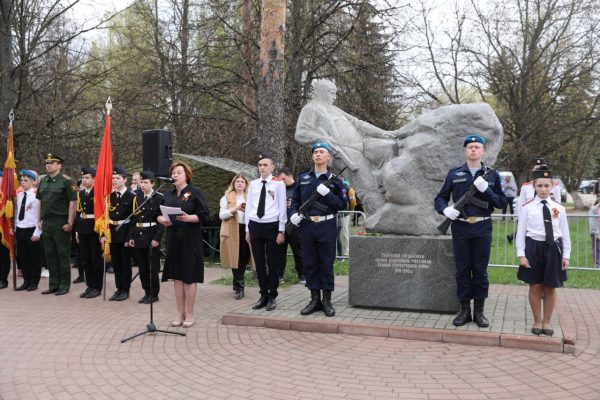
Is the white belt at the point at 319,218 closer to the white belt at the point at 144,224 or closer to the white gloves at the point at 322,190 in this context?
the white gloves at the point at 322,190

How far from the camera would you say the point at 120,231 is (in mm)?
7680

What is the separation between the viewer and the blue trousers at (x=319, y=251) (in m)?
5.90

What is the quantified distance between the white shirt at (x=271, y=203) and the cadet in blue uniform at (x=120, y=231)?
2311 mm

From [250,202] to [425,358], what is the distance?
285 centimetres

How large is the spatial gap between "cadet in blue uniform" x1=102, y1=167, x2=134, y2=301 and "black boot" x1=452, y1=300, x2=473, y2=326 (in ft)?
15.7

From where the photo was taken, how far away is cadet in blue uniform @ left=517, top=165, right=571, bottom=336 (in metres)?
4.94

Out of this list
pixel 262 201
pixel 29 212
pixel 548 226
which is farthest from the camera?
pixel 29 212

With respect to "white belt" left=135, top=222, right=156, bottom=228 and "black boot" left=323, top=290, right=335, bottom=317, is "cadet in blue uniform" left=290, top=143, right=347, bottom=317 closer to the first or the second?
"black boot" left=323, top=290, right=335, bottom=317

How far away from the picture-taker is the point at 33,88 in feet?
46.2

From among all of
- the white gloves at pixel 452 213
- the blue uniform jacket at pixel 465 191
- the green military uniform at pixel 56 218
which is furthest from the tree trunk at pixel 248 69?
the white gloves at pixel 452 213

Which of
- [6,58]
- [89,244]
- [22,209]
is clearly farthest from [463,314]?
[6,58]

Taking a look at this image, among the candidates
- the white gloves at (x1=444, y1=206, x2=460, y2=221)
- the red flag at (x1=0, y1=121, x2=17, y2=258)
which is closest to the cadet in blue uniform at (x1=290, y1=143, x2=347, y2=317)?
the white gloves at (x1=444, y1=206, x2=460, y2=221)

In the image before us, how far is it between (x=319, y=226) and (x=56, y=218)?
181 inches

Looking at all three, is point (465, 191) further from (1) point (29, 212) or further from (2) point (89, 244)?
(1) point (29, 212)
